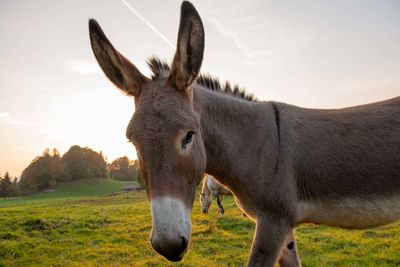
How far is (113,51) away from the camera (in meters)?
2.90

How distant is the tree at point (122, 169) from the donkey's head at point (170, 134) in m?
90.5

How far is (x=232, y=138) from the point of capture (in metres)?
3.37

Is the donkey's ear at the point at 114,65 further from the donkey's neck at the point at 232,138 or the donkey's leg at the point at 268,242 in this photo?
the donkey's leg at the point at 268,242

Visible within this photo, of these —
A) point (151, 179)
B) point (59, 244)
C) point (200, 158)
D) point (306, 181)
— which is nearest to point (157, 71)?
point (200, 158)

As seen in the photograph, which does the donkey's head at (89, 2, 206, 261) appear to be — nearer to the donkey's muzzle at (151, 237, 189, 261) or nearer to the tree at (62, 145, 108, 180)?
the donkey's muzzle at (151, 237, 189, 261)

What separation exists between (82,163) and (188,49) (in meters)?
73.8

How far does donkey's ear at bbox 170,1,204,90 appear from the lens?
2.50 metres

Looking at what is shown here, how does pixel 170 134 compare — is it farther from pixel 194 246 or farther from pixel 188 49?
pixel 194 246

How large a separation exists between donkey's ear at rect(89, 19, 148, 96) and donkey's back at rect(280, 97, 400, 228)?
5.65ft

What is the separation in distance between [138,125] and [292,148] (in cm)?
170

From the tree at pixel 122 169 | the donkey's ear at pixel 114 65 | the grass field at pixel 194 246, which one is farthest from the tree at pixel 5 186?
the donkey's ear at pixel 114 65

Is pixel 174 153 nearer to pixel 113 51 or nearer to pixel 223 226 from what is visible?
pixel 113 51

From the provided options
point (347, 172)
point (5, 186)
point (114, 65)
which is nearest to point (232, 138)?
point (347, 172)

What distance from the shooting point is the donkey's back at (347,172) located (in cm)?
326
